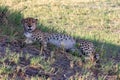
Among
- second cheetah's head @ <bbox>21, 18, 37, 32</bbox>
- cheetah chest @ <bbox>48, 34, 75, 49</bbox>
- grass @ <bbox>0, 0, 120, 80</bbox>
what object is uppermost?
second cheetah's head @ <bbox>21, 18, 37, 32</bbox>

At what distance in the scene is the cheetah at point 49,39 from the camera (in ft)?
23.1

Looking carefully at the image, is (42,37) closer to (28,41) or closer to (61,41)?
(28,41)

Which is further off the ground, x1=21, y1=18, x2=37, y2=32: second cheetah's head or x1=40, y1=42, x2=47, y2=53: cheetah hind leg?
x1=21, y1=18, x2=37, y2=32: second cheetah's head

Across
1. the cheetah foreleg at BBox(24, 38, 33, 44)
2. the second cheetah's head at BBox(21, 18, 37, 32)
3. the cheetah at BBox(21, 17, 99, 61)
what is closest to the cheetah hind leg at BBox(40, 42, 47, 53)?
the cheetah at BBox(21, 17, 99, 61)

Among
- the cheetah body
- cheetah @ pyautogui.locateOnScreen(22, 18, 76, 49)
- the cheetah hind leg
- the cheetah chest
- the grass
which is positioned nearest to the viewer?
the cheetah hind leg

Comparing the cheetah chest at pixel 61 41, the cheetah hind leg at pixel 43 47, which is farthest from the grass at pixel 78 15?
the cheetah hind leg at pixel 43 47

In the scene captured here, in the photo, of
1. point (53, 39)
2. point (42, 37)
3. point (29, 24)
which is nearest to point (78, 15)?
point (53, 39)

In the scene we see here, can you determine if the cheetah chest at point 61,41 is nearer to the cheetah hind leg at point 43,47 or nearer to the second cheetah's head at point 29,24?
the cheetah hind leg at point 43,47

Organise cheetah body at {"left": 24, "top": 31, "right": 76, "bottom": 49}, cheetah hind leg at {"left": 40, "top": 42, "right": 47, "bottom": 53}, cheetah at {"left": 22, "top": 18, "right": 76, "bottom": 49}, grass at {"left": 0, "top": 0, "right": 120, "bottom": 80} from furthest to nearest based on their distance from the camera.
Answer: grass at {"left": 0, "top": 0, "right": 120, "bottom": 80} → cheetah body at {"left": 24, "top": 31, "right": 76, "bottom": 49} → cheetah at {"left": 22, "top": 18, "right": 76, "bottom": 49} → cheetah hind leg at {"left": 40, "top": 42, "right": 47, "bottom": 53}

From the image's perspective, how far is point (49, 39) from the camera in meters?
7.34

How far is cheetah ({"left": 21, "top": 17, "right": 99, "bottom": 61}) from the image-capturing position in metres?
7.05

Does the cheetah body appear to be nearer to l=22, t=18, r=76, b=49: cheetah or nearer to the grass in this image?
l=22, t=18, r=76, b=49: cheetah

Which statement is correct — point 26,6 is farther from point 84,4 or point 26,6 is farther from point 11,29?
point 11,29

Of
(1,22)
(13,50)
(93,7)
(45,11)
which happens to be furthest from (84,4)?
(13,50)
